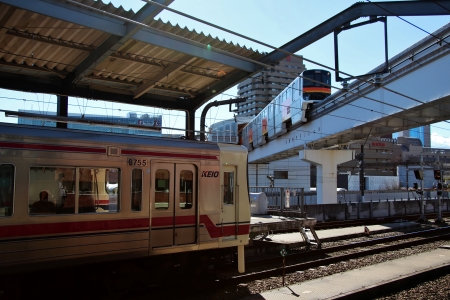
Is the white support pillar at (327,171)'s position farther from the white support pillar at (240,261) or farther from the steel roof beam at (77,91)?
the white support pillar at (240,261)

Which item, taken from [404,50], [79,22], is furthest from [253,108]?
[79,22]

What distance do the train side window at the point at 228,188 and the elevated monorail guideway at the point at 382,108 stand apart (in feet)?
21.0

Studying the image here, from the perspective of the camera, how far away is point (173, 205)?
847 centimetres

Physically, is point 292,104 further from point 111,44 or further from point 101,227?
point 101,227

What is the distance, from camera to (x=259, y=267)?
11.6m

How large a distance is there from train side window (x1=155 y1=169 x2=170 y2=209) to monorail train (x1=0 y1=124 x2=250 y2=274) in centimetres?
2

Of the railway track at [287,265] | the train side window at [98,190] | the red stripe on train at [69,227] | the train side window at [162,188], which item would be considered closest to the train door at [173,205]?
the train side window at [162,188]

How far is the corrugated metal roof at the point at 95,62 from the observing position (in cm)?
1021

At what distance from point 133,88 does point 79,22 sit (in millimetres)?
5069

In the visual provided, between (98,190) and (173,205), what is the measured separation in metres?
1.60

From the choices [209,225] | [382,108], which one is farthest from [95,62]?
[382,108]

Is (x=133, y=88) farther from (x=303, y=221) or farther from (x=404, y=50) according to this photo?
(x=404, y=50)

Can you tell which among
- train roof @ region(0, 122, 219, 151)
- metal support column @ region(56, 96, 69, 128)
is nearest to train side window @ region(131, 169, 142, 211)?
train roof @ region(0, 122, 219, 151)

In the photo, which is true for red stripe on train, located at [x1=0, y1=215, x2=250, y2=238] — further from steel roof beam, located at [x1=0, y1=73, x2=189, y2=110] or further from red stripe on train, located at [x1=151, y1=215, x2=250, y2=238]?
steel roof beam, located at [x1=0, y1=73, x2=189, y2=110]
